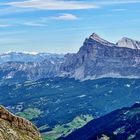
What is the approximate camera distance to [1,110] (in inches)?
3189

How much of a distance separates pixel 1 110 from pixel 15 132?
458 centimetres

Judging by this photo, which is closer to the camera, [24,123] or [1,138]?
[1,138]

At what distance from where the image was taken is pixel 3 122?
259 ft

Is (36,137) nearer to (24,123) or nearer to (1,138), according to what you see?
(24,123)

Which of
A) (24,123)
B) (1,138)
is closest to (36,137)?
(24,123)

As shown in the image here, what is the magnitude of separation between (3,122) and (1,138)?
4.95 metres

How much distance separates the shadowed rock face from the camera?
7775 centimetres

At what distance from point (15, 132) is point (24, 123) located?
3141 mm

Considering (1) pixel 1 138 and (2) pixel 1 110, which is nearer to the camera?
(1) pixel 1 138

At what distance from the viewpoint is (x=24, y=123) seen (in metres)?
81.7

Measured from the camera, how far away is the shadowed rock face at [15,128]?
255 ft

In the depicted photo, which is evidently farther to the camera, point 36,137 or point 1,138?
point 36,137

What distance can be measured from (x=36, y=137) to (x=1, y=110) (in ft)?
24.3

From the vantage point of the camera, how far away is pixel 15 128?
8019 centimetres
